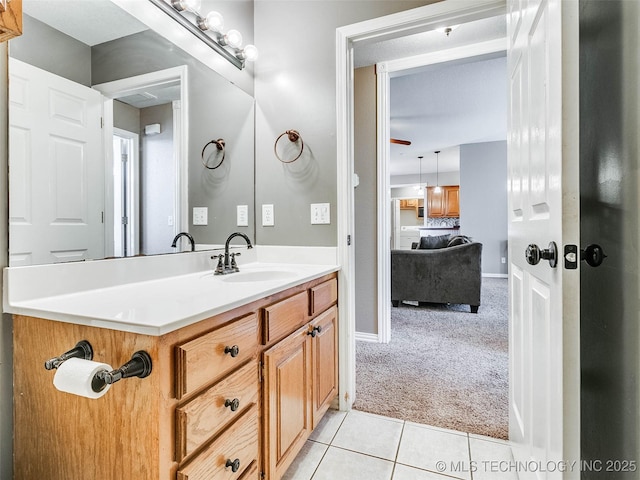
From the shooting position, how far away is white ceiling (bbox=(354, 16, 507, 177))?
2.46m

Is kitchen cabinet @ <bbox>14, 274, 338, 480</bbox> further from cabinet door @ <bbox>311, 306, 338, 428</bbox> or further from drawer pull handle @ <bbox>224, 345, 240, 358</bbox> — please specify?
cabinet door @ <bbox>311, 306, 338, 428</bbox>

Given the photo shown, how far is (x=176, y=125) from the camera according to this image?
1548 millimetres

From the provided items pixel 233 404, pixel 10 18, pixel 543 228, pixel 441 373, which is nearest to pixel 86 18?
pixel 10 18

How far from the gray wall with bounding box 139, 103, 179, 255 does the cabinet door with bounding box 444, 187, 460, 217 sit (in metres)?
8.59

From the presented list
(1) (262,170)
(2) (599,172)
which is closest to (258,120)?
(1) (262,170)

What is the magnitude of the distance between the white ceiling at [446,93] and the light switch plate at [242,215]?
114 cm

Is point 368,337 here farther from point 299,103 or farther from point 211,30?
point 211,30

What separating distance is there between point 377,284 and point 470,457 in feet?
4.99

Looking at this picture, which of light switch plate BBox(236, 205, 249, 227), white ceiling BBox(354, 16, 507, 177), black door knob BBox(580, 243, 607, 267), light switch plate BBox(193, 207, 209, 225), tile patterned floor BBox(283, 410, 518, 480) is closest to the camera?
black door knob BBox(580, 243, 607, 267)

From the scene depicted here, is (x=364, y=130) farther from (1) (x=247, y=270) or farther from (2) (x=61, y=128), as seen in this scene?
(2) (x=61, y=128)

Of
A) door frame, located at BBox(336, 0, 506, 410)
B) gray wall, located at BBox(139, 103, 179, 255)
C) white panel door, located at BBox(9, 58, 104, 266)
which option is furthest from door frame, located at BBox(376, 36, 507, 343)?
white panel door, located at BBox(9, 58, 104, 266)

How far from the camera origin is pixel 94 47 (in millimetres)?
1154

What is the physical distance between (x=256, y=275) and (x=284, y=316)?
18.3 inches

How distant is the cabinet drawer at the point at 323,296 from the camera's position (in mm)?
1442
